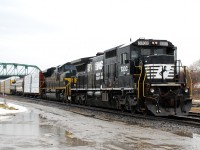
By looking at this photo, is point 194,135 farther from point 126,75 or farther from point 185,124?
point 126,75

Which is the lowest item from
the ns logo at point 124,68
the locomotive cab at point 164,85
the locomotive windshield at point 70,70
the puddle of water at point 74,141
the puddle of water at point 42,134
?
A: the puddle of water at point 74,141

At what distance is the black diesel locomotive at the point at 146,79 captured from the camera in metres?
15.9

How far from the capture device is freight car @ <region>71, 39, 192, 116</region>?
52.2 ft

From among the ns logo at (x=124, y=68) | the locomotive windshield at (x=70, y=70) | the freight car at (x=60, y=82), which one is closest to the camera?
the ns logo at (x=124, y=68)

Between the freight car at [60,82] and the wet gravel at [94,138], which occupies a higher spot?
the freight car at [60,82]

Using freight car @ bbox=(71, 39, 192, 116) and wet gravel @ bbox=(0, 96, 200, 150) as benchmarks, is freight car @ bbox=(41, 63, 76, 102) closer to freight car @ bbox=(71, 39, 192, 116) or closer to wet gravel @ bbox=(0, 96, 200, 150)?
freight car @ bbox=(71, 39, 192, 116)

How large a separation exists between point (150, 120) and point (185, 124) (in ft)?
6.27

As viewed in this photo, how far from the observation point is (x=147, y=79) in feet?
53.8

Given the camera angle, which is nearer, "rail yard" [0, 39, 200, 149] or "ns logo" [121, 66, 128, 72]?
"rail yard" [0, 39, 200, 149]

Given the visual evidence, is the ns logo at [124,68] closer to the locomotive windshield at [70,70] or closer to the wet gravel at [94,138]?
the wet gravel at [94,138]

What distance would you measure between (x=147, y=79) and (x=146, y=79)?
52 mm

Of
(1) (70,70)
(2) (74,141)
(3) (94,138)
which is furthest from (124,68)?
(1) (70,70)

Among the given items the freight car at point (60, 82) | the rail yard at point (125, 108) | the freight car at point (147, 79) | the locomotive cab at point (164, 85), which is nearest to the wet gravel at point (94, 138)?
the rail yard at point (125, 108)

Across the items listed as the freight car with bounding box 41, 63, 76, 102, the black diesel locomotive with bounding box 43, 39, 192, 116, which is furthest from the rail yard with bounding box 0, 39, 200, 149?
the freight car with bounding box 41, 63, 76, 102
